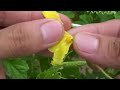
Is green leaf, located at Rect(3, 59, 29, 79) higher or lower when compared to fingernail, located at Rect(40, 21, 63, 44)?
lower

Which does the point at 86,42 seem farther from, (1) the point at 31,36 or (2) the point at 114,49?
(1) the point at 31,36

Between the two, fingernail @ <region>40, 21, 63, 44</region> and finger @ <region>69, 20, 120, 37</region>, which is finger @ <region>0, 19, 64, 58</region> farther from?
finger @ <region>69, 20, 120, 37</region>

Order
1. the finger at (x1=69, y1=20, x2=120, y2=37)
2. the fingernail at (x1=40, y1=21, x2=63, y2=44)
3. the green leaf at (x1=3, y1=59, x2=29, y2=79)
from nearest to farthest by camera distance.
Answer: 1. the fingernail at (x1=40, y1=21, x2=63, y2=44)
2. the green leaf at (x1=3, y1=59, x2=29, y2=79)
3. the finger at (x1=69, y1=20, x2=120, y2=37)

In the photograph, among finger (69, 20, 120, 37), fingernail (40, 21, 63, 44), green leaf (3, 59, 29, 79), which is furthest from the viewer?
finger (69, 20, 120, 37)

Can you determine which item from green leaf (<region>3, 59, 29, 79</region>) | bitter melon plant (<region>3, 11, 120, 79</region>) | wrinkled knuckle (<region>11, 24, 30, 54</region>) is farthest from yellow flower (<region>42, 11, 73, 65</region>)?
green leaf (<region>3, 59, 29, 79</region>)
